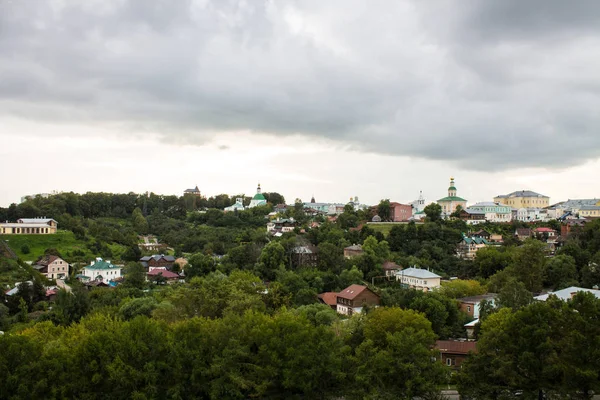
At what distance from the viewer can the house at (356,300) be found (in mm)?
41719

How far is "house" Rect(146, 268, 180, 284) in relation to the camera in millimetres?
55016

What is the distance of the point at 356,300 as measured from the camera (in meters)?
41.8

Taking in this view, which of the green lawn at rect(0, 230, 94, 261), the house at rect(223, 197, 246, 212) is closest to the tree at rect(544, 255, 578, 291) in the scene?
the green lawn at rect(0, 230, 94, 261)

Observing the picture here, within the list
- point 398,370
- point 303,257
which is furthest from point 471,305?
point 398,370

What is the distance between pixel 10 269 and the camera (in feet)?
176

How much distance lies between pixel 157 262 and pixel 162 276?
737 centimetres

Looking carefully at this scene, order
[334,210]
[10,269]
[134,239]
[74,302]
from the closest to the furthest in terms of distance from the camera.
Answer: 1. [74,302]
2. [10,269]
3. [134,239]
4. [334,210]

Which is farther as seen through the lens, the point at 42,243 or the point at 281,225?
the point at 281,225

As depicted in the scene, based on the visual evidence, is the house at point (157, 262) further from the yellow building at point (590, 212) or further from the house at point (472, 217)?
the yellow building at point (590, 212)

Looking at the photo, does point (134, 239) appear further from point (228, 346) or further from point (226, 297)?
point (228, 346)

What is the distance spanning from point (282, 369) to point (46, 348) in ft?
32.5

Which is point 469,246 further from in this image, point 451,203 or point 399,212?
point 451,203

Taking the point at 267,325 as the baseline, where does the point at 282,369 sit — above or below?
below

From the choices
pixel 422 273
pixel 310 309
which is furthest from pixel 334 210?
pixel 310 309
